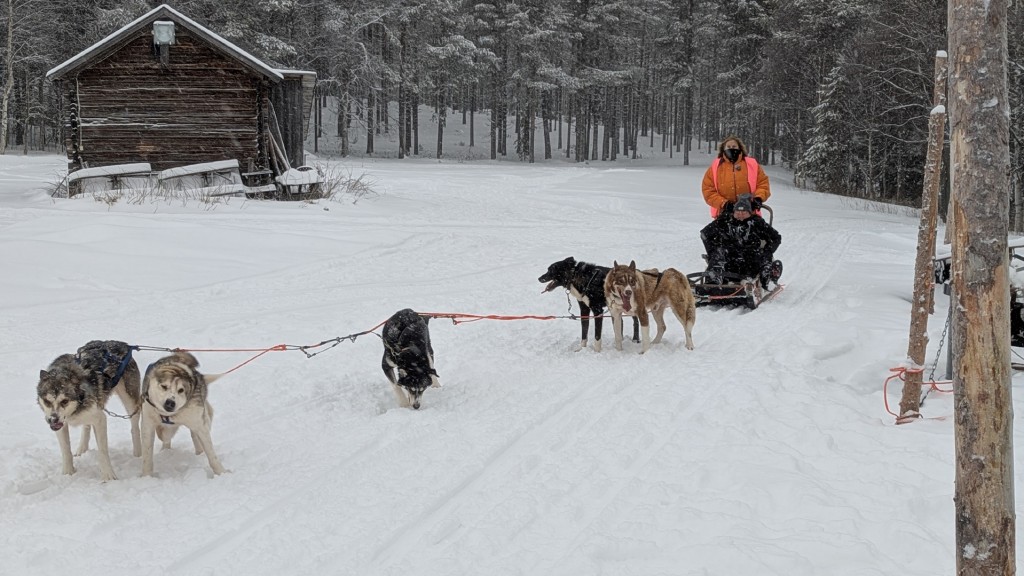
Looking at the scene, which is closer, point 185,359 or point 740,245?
point 185,359

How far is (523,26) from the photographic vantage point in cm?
4294

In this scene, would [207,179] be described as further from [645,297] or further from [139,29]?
[645,297]

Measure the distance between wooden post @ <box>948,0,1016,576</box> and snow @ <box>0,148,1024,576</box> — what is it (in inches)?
34.5

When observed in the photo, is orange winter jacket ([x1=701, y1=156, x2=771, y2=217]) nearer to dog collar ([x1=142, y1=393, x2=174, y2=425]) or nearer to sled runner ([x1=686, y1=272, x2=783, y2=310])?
sled runner ([x1=686, y1=272, x2=783, y2=310])

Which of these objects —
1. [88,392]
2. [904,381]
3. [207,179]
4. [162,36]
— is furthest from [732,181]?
[162,36]

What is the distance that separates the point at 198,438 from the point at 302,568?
171 cm

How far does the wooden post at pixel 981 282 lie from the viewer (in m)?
2.61

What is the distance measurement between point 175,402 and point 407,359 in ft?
6.04

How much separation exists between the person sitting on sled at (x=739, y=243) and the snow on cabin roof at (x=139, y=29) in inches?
532

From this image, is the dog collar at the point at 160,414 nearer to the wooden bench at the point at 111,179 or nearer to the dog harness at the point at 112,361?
the dog harness at the point at 112,361

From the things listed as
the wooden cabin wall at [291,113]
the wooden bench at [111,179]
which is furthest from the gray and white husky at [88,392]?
the wooden cabin wall at [291,113]

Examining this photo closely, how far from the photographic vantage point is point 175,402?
4438 millimetres

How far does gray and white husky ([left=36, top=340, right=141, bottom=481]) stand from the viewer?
429cm

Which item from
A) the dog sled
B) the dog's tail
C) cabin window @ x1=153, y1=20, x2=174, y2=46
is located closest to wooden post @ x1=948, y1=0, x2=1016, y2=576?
the dog's tail
